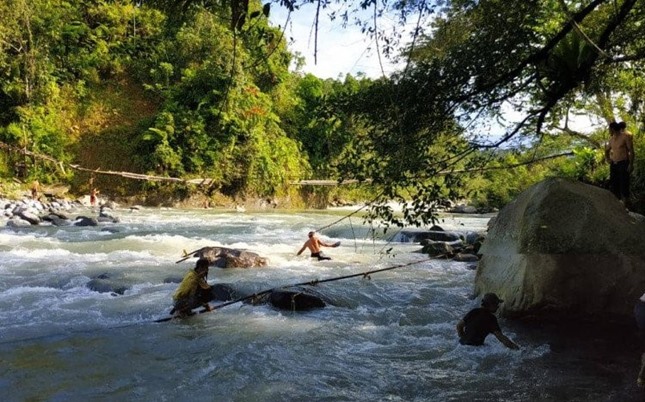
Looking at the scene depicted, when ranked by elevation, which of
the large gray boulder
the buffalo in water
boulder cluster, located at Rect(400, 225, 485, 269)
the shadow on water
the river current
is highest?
the large gray boulder

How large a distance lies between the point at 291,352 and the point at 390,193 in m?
1.96

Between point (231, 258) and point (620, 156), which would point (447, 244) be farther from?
point (620, 156)

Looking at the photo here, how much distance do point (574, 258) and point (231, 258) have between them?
245 inches

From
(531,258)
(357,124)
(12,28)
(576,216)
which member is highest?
(12,28)

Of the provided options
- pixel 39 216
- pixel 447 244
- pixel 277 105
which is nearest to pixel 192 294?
pixel 447 244

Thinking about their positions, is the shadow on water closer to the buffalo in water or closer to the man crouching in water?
the man crouching in water

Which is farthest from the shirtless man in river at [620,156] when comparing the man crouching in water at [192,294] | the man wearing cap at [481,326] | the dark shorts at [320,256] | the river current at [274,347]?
the man crouching in water at [192,294]

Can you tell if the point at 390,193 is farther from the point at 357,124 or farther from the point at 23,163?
the point at 23,163

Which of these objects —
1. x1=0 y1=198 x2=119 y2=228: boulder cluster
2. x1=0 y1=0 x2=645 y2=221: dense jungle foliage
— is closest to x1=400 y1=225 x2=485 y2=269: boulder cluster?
x1=0 y1=0 x2=645 y2=221: dense jungle foliage

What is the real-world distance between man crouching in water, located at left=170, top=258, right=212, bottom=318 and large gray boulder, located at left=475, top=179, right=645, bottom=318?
3647 mm

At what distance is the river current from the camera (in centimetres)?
429

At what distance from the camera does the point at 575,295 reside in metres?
5.60

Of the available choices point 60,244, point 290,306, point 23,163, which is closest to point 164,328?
point 290,306

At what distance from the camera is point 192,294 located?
6543 millimetres
